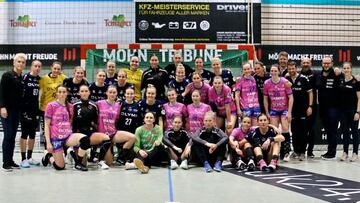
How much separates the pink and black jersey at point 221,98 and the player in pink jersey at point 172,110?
561 millimetres

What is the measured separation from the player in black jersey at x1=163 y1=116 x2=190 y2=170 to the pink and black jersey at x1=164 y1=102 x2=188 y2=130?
17 centimetres

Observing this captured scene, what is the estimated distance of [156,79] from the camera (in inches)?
298

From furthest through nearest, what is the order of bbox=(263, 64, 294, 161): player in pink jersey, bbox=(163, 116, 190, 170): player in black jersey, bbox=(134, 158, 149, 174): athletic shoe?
bbox=(263, 64, 294, 161): player in pink jersey, bbox=(163, 116, 190, 170): player in black jersey, bbox=(134, 158, 149, 174): athletic shoe

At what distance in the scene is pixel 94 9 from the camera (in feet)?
40.3

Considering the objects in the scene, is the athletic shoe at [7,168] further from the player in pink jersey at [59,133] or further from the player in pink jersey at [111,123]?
the player in pink jersey at [111,123]

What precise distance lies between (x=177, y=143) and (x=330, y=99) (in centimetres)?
290

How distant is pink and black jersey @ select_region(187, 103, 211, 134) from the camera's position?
6883 mm

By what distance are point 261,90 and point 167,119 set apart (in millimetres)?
1882

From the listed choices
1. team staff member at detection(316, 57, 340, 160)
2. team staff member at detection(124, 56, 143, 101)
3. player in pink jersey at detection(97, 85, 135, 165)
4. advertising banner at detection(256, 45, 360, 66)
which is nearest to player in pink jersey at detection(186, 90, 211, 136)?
player in pink jersey at detection(97, 85, 135, 165)

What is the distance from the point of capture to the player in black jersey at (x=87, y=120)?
6.47m

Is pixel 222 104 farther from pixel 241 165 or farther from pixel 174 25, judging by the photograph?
pixel 174 25

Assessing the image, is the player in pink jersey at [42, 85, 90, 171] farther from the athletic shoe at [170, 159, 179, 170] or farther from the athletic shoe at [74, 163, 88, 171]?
the athletic shoe at [170, 159, 179, 170]

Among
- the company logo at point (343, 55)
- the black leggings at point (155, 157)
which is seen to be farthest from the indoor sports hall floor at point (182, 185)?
the company logo at point (343, 55)

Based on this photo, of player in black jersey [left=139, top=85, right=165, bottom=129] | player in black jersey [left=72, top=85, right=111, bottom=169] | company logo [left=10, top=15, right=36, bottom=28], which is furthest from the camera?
company logo [left=10, top=15, right=36, bottom=28]
